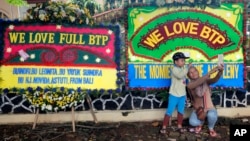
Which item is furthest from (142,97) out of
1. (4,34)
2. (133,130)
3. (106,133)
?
(4,34)

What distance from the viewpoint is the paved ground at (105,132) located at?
517cm

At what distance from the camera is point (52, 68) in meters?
5.48

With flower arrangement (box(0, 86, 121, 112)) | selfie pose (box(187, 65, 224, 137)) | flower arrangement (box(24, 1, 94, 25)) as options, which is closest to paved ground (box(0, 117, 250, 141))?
selfie pose (box(187, 65, 224, 137))

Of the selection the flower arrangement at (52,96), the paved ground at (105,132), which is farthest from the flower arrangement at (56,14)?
the paved ground at (105,132)

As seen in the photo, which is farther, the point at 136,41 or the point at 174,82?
the point at 136,41

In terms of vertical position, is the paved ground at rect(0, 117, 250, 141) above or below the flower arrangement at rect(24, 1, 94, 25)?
below

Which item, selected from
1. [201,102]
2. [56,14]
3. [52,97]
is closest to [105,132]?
[52,97]

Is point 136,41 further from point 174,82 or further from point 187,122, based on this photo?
point 187,122

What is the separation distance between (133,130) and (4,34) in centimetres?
310

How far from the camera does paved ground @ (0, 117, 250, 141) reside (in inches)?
204

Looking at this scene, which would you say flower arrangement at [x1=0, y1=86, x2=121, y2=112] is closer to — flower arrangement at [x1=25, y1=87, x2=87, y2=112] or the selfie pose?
flower arrangement at [x1=25, y1=87, x2=87, y2=112]

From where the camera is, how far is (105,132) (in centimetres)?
539

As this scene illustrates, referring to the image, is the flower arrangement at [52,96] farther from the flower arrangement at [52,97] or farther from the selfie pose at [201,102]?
the selfie pose at [201,102]

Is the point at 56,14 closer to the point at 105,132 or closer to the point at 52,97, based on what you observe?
the point at 52,97
